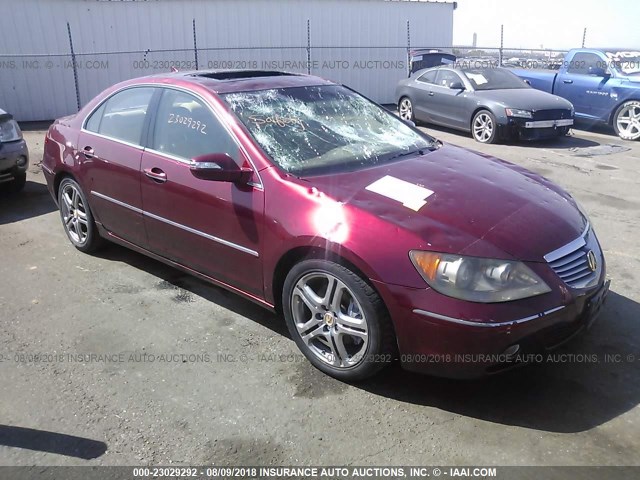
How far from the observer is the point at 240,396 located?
3105mm

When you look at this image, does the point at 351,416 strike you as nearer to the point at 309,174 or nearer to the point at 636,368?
the point at 309,174

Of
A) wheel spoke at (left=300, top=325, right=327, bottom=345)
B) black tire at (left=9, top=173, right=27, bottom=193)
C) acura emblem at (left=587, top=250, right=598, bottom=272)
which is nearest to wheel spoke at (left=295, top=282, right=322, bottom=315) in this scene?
wheel spoke at (left=300, top=325, right=327, bottom=345)

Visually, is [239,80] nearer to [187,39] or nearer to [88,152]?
[88,152]

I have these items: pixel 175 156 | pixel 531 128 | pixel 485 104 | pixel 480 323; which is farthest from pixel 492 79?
pixel 480 323

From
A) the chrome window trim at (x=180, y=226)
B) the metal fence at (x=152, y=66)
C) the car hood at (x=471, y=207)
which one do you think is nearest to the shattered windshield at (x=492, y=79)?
the metal fence at (x=152, y=66)

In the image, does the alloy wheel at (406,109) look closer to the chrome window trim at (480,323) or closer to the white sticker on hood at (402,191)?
the white sticker on hood at (402,191)

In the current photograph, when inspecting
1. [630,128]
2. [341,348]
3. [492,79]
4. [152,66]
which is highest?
[152,66]


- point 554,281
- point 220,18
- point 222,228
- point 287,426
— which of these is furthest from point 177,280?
point 220,18

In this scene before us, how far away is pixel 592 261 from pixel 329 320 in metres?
1.50

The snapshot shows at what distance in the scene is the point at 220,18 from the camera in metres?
14.3

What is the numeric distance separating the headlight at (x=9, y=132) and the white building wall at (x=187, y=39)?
7122 mm

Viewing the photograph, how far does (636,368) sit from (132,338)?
3.04 meters

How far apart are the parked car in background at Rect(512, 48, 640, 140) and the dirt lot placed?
7897mm

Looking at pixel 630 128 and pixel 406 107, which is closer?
pixel 630 128
